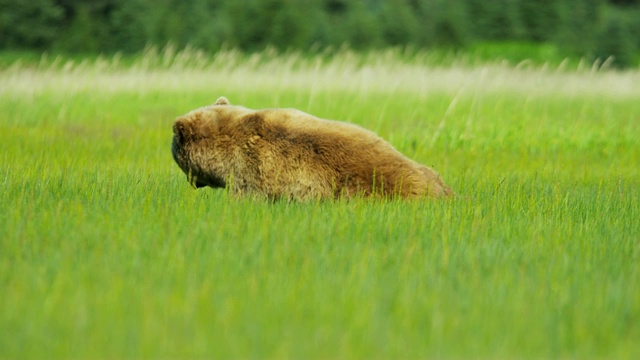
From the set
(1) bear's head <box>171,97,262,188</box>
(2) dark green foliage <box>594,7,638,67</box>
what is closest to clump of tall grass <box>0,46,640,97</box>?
(1) bear's head <box>171,97,262,188</box>

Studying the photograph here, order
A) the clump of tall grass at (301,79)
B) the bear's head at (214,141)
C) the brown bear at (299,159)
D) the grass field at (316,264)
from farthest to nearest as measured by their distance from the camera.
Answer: the clump of tall grass at (301,79)
the bear's head at (214,141)
the brown bear at (299,159)
the grass field at (316,264)

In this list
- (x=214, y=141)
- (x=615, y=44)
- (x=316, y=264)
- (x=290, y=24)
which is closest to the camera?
(x=316, y=264)

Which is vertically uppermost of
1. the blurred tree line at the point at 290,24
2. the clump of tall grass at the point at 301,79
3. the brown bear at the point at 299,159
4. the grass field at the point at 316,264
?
the blurred tree line at the point at 290,24

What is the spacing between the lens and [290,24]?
120ft

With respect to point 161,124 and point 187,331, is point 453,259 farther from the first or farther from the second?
point 161,124

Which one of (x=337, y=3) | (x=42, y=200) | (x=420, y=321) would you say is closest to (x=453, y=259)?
(x=420, y=321)

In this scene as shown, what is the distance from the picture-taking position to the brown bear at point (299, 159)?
6027 mm

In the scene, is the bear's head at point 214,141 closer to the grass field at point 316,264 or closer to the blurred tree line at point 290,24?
Result: the grass field at point 316,264

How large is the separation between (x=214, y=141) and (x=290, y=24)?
102 ft

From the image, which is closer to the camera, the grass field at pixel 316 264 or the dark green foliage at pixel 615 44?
the grass field at pixel 316 264

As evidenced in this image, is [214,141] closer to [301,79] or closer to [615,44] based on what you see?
[301,79]

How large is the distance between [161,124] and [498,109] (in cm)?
460

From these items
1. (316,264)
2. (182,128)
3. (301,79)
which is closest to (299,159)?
(182,128)

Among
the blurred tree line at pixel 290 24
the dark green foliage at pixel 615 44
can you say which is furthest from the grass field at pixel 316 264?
the blurred tree line at pixel 290 24
